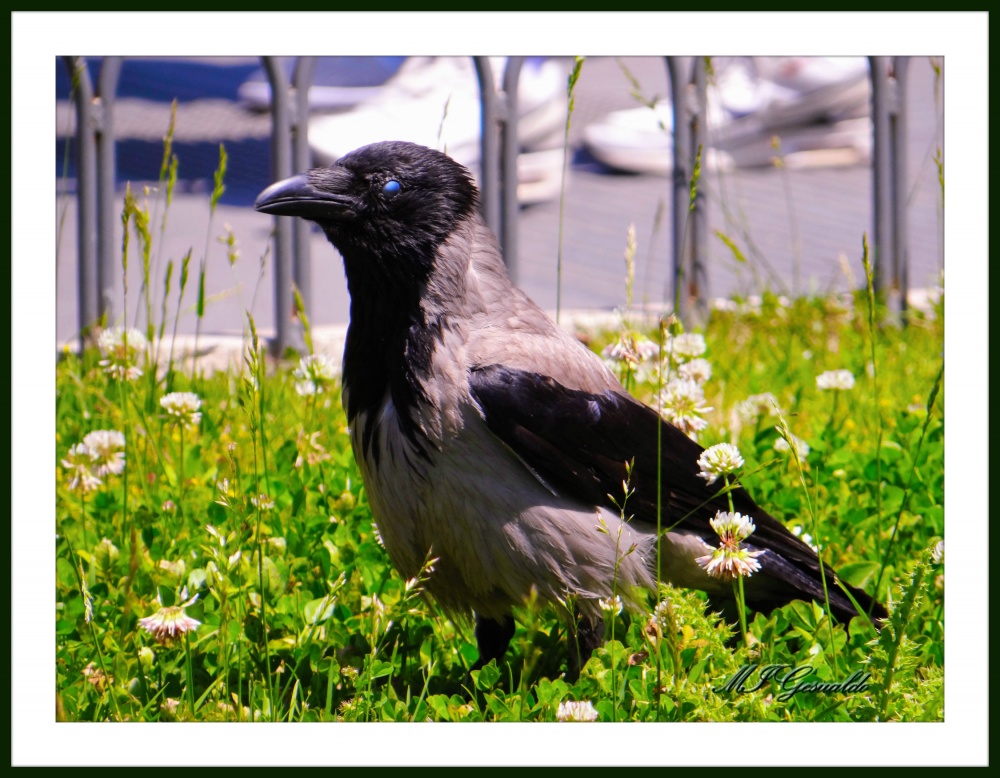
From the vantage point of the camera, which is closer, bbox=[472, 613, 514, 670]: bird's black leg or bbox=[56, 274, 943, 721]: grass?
bbox=[56, 274, 943, 721]: grass

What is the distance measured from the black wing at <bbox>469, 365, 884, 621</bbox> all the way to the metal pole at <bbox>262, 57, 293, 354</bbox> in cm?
191

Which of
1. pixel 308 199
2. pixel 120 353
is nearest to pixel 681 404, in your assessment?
pixel 308 199

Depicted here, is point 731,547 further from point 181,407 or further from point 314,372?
point 181,407

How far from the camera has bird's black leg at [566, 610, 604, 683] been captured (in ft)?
10.1

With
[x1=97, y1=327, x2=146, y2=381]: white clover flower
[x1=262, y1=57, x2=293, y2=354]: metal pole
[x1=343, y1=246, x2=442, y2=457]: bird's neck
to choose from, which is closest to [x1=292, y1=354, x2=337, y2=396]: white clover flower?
[x1=97, y1=327, x2=146, y2=381]: white clover flower

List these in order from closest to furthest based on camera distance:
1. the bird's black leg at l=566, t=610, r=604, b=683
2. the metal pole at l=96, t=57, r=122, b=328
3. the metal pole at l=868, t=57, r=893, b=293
A: the bird's black leg at l=566, t=610, r=604, b=683, the metal pole at l=96, t=57, r=122, b=328, the metal pole at l=868, t=57, r=893, b=293

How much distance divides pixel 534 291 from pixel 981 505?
7.23 feet

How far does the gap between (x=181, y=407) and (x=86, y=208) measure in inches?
43.3

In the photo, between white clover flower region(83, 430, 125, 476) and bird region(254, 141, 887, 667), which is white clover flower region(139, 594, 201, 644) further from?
white clover flower region(83, 430, 125, 476)

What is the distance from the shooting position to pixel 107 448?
374cm

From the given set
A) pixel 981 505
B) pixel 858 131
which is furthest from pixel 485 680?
pixel 858 131

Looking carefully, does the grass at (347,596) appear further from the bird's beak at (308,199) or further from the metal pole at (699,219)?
the metal pole at (699,219)

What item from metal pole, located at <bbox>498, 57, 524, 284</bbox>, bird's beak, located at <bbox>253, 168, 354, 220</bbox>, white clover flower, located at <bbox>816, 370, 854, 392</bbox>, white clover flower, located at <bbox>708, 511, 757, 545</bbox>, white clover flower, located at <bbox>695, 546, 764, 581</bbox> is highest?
metal pole, located at <bbox>498, 57, 524, 284</bbox>

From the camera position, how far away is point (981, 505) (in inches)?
109
